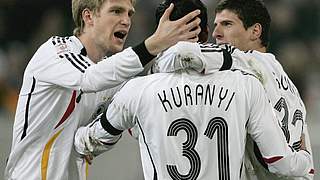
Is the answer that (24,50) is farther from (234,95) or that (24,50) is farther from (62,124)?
(234,95)

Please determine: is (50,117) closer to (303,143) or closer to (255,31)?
(255,31)

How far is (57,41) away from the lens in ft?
14.0

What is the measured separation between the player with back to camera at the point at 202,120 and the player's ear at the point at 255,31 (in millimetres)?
572

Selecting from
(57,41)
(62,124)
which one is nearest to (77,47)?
(57,41)

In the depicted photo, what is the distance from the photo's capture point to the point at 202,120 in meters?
3.62

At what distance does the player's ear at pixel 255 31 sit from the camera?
4.18m

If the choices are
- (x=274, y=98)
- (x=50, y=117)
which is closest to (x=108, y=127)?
(x=50, y=117)

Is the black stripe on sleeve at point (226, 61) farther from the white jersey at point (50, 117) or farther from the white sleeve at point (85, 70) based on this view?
the white jersey at point (50, 117)

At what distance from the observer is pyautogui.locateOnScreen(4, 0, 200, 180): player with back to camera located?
13.4 feet

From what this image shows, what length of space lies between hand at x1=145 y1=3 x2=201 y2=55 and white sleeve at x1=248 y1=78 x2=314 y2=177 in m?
0.34

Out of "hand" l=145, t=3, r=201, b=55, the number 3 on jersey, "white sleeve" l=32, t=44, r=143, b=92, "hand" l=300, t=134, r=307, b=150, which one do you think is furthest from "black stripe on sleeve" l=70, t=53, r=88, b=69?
"hand" l=300, t=134, r=307, b=150

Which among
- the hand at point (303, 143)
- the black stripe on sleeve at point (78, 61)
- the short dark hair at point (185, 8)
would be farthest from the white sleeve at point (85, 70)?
the hand at point (303, 143)

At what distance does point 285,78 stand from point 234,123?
0.57 metres

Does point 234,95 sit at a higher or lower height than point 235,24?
lower
